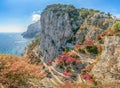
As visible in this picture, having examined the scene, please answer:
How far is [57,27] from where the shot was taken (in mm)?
145500

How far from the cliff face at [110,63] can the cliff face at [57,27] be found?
81.7 meters

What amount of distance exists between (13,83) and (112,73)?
26588 millimetres

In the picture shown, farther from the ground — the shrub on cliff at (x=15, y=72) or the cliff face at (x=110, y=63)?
the shrub on cliff at (x=15, y=72)

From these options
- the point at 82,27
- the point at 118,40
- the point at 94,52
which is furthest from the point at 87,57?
the point at 82,27

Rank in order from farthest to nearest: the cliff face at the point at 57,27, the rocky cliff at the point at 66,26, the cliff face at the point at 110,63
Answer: the cliff face at the point at 57,27, the rocky cliff at the point at 66,26, the cliff face at the point at 110,63

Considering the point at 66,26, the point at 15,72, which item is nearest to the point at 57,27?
the point at 66,26

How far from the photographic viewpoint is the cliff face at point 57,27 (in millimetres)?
135000

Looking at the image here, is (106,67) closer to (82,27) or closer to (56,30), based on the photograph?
(82,27)

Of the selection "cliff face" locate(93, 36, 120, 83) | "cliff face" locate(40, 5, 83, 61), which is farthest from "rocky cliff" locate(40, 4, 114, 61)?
"cliff face" locate(93, 36, 120, 83)

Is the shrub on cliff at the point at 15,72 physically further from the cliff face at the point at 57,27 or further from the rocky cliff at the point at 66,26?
the cliff face at the point at 57,27

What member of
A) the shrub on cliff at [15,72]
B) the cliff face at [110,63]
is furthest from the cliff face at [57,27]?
the shrub on cliff at [15,72]

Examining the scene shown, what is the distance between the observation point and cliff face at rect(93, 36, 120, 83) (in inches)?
1660

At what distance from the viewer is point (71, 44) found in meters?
122

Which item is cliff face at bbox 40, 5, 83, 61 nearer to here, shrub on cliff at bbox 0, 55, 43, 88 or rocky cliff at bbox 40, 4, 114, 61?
rocky cliff at bbox 40, 4, 114, 61
